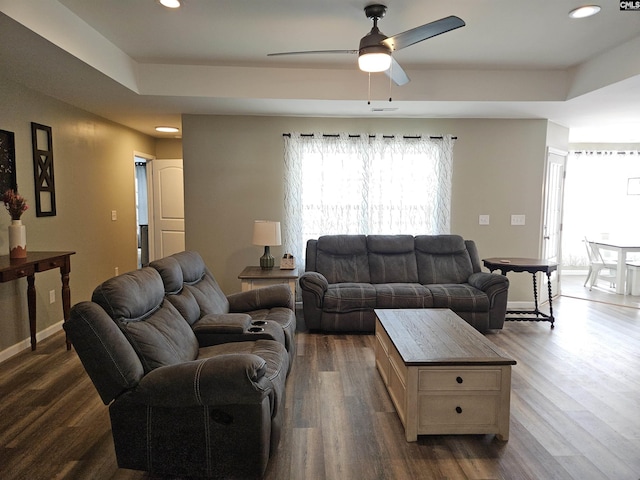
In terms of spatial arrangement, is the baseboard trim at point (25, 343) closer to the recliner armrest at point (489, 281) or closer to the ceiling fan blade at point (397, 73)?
the ceiling fan blade at point (397, 73)

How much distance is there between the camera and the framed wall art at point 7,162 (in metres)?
3.38

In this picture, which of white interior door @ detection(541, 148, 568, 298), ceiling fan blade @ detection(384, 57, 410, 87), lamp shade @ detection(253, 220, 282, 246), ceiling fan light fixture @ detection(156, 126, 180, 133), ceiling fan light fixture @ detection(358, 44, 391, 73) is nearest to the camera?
ceiling fan light fixture @ detection(358, 44, 391, 73)

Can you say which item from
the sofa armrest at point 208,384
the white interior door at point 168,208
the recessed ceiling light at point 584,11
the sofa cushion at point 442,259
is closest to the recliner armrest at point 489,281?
the sofa cushion at point 442,259

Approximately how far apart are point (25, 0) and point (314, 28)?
73.8 inches

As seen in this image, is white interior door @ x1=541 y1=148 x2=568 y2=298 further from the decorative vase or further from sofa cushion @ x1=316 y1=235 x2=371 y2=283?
the decorative vase

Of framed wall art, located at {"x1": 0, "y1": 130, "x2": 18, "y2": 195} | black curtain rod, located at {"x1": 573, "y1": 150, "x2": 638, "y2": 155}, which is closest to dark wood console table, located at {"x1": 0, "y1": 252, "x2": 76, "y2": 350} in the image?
framed wall art, located at {"x1": 0, "y1": 130, "x2": 18, "y2": 195}

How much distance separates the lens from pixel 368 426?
2445mm

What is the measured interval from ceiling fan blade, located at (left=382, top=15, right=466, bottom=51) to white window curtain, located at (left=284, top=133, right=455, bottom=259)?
2456 millimetres

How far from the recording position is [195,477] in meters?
1.98

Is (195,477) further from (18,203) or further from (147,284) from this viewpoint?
(18,203)

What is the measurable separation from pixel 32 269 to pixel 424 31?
331 centimetres

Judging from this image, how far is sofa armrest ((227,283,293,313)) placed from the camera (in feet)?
11.3

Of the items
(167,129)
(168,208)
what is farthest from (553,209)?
(168,208)

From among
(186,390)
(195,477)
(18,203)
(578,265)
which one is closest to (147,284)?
(186,390)
